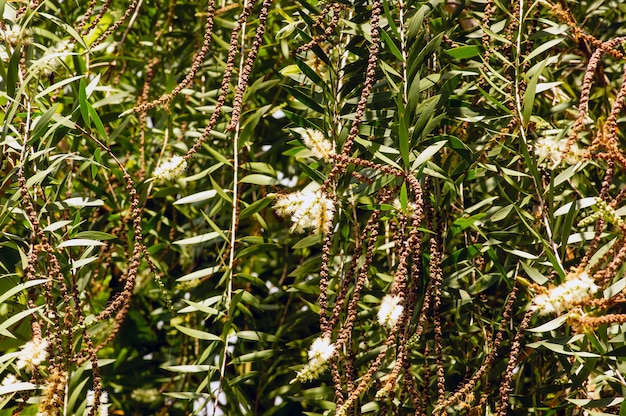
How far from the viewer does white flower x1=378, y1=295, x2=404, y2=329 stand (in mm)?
618

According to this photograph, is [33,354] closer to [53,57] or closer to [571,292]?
[53,57]

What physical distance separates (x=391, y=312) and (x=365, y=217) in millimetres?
284

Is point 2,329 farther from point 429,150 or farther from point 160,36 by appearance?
point 160,36

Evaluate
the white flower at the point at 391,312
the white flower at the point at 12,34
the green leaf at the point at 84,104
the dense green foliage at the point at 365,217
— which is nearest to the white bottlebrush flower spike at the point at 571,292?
the dense green foliage at the point at 365,217

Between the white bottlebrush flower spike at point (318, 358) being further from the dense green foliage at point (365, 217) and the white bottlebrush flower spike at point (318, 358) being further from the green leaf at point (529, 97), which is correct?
the green leaf at point (529, 97)

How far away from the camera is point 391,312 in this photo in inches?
25.0

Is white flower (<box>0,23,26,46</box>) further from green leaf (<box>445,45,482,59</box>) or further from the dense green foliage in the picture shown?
green leaf (<box>445,45,482,59</box>)

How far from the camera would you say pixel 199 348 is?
1.19 meters

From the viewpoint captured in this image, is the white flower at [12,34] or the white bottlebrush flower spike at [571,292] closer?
the white bottlebrush flower spike at [571,292]

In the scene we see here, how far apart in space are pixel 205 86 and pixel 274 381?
496 millimetres

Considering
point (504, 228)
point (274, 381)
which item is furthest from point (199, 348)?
point (504, 228)

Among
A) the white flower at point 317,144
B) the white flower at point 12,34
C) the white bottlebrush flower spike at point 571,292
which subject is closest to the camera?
the white bottlebrush flower spike at point 571,292

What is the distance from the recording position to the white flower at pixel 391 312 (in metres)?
0.62

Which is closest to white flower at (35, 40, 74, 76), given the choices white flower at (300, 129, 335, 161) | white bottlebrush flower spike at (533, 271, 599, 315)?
white flower at (300, 129, 335, 161)
